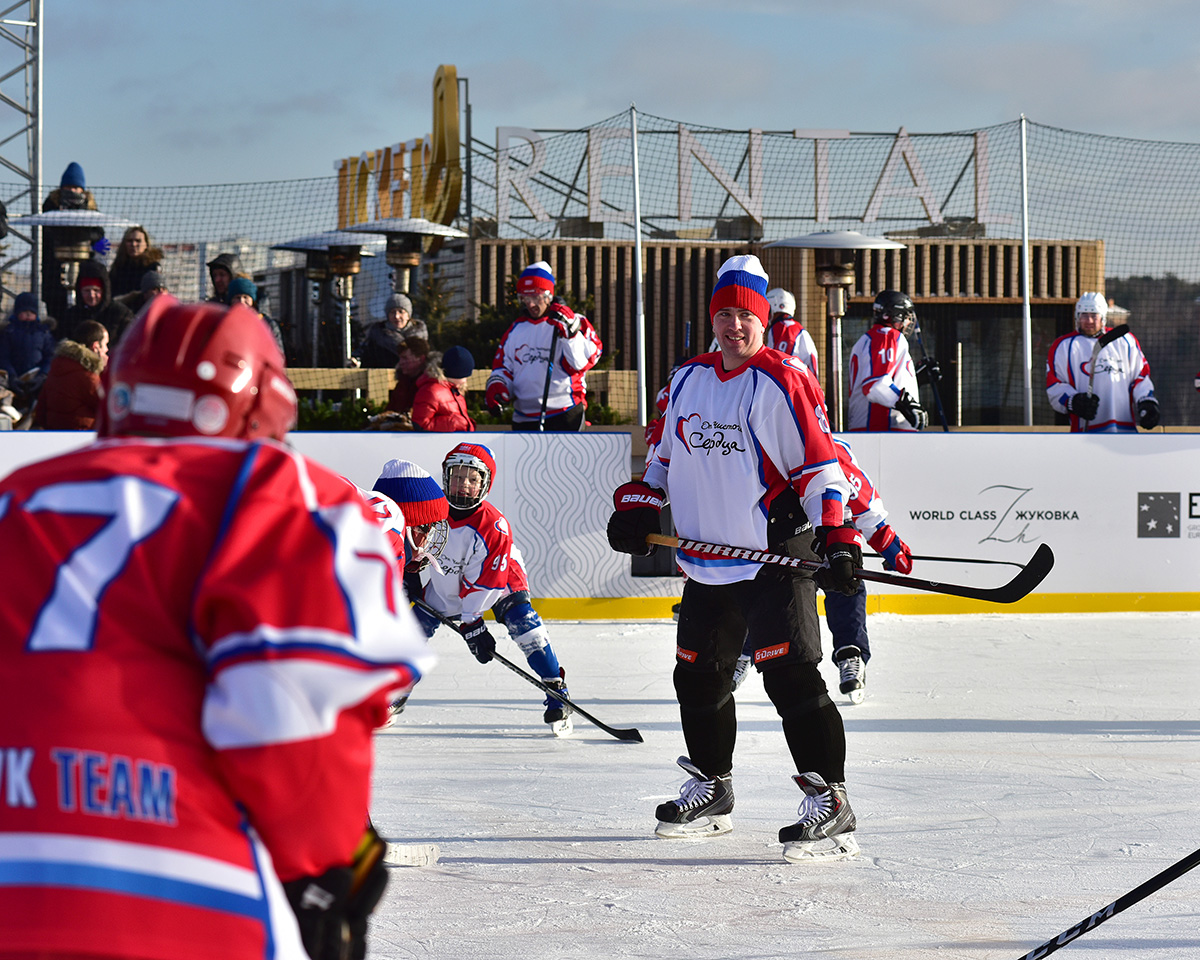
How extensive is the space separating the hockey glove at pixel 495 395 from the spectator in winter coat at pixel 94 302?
203 centimetres

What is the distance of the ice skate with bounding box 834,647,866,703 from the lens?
538 centimetres

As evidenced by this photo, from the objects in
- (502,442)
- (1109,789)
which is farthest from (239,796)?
(502,442)

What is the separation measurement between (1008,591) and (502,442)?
14.3ft

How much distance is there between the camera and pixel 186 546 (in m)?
1.13

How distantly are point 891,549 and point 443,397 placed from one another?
3.97m

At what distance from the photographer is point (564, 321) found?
26.1 feet

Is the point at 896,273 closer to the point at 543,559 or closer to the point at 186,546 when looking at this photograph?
the point at 543,559

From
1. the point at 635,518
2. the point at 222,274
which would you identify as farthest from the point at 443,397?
the point at 635,518

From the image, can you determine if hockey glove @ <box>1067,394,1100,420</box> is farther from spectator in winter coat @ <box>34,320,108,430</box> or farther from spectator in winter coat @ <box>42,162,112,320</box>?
spectator in winter coat @ <box>42,162,112,320</box>

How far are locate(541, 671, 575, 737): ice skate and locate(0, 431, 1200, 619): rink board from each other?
9.59 ft

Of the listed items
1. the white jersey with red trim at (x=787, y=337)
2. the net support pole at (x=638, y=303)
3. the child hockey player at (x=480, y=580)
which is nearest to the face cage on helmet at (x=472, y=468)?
the child hockey player at (x=480, y=580)

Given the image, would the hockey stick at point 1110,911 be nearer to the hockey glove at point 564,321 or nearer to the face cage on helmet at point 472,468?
the face cage on helmet at point 472,468

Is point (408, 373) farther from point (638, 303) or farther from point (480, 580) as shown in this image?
point (480, 580)

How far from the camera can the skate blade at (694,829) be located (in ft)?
11.6
